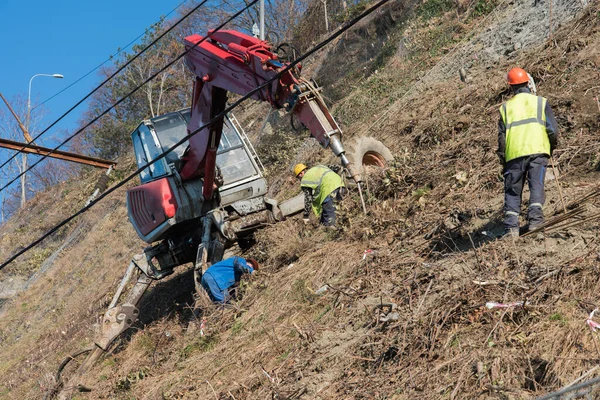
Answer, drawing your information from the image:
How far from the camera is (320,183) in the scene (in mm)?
10141

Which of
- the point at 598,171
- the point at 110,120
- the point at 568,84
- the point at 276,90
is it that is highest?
the point at 110,120

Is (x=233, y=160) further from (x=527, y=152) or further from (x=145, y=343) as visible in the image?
(x=527, y=152)

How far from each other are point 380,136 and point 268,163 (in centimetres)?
629

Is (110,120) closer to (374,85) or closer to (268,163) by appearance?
(268,163)

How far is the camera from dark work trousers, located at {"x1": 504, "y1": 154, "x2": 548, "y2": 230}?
272 inches

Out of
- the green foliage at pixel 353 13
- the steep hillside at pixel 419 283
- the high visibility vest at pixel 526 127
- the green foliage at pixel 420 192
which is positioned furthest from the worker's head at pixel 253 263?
the green foliage at pixel 353 13

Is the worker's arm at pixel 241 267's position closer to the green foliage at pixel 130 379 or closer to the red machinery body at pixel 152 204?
the red machinery body at pixel 152 204

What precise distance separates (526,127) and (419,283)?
183 centimetres

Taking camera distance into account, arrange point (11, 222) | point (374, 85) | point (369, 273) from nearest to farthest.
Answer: point (369, 273)
point (374, 85)
point (11, 222)

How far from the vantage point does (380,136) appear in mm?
13125

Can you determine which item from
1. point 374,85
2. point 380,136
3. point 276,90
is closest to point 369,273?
point 276,90

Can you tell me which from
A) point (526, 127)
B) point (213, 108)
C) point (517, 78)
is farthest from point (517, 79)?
point (213, 108)

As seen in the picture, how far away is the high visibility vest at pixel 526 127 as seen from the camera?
6.95 m

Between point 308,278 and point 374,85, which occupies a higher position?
point 374,85
